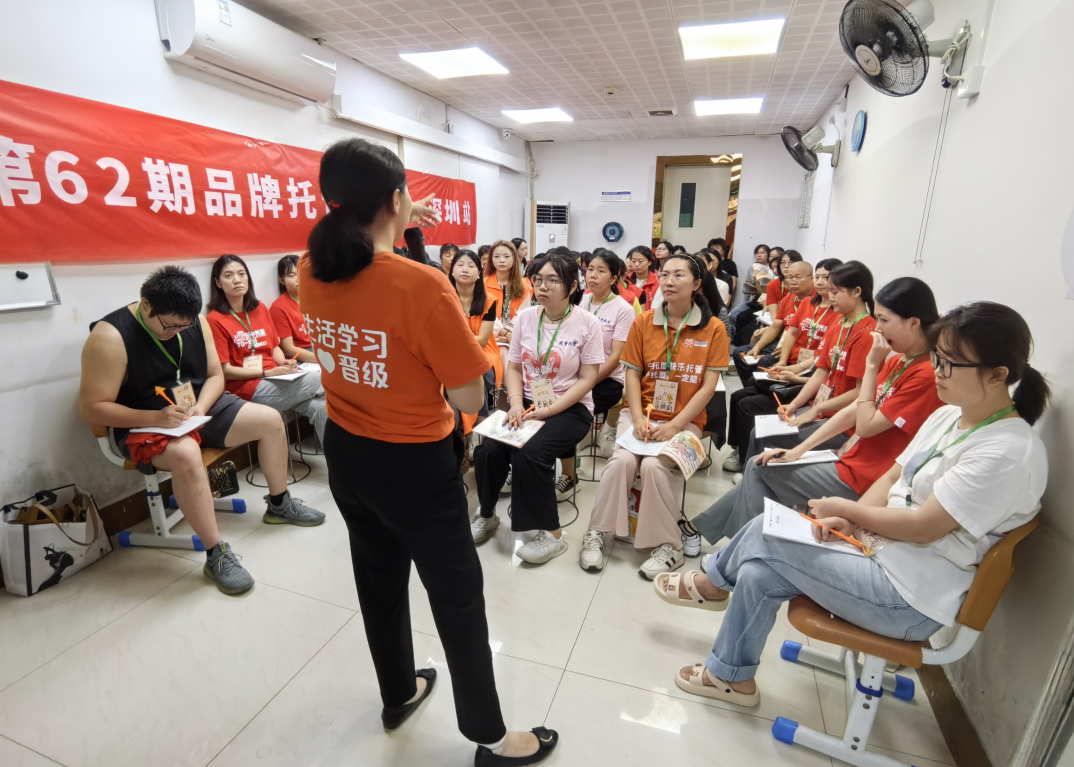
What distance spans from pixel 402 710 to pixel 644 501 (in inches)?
48.3

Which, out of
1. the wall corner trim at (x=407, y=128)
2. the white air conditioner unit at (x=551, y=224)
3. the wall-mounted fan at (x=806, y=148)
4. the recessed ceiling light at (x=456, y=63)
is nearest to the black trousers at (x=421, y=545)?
the wall corner trim at (x=407, y=128)

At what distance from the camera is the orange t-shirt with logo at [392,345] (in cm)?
102

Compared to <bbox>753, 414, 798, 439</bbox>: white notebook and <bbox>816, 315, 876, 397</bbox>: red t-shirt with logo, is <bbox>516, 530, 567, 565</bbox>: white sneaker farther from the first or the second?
<bbox>816, 315, 876, 397</bbox>: red t-shirt with logo

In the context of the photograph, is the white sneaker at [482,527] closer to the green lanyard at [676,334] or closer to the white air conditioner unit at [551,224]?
the green lanyard at [676,334]

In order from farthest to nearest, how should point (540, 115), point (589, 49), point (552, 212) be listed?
1. point (552, 212)
2. point (540, 115)
3. point (589, 49)

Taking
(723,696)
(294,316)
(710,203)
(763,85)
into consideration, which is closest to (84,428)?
(294,316)

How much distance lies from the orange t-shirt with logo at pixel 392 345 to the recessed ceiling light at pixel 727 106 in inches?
228

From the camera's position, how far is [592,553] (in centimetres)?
232

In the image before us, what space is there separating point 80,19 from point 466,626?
10.3 ft

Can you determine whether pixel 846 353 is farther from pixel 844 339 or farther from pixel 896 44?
pixel 896 44

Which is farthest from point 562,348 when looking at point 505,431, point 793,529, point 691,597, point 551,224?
point 551,224

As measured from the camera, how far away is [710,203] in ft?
26.7

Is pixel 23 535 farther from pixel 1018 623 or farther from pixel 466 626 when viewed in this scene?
pixel 1018 623

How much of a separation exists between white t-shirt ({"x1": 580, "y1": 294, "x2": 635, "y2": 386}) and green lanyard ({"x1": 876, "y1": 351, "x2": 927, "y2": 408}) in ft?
4.42
